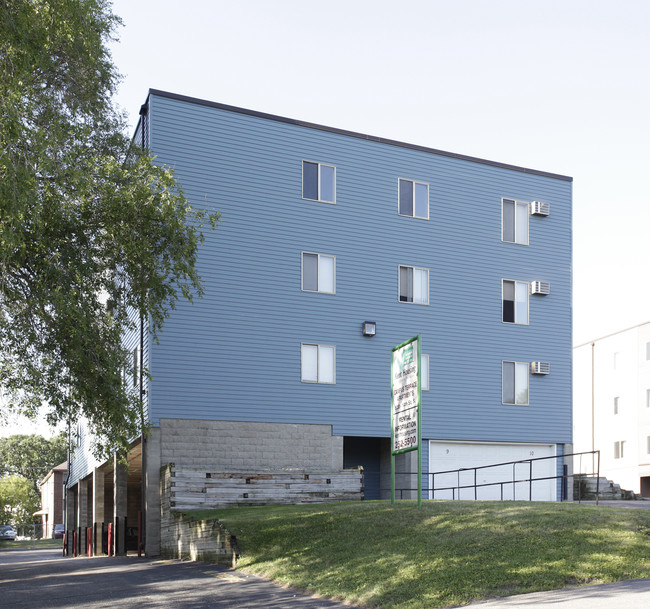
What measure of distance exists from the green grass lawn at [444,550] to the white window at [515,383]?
13.0 metres

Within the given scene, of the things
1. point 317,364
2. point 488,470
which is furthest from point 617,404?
point 317,364

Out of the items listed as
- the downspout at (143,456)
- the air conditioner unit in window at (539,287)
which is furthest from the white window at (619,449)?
the downspout at (143,456)

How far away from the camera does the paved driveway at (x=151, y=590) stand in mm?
11891

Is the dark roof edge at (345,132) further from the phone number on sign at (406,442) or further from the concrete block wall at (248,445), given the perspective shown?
the phone number on sign at (406,442)

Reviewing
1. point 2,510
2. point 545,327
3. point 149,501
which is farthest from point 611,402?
point 2,510

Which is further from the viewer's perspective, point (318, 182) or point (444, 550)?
point (318, 182)

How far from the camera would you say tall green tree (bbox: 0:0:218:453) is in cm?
1419

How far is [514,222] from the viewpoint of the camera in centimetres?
3017

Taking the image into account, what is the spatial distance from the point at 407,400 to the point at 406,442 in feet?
2.62

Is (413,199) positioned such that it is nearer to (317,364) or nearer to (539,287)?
(539,287)

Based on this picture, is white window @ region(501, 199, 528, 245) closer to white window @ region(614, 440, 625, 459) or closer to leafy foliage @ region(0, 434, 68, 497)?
white window @ region(614, 440, 625, 459)

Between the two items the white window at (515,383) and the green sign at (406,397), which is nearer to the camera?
the green sign at (406,397)

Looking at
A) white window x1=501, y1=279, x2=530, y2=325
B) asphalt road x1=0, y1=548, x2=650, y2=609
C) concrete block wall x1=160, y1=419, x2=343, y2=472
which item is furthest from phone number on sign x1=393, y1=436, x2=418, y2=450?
white window x1=501, y1=279, x2=530, y2=325

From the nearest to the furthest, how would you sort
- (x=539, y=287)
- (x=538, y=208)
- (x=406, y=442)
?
1. (x=406, y=442)
2. (x=539, y=287)
3. (x=538, y=208)
